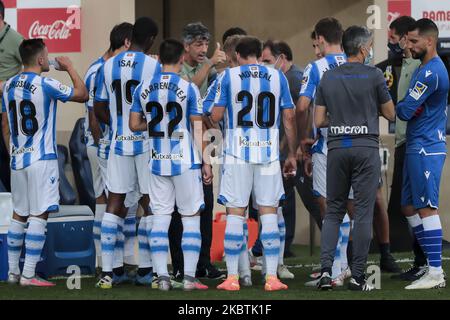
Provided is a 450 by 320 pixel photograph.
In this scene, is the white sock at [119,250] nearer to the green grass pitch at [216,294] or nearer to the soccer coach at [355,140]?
the green grass pitch at [216,294]

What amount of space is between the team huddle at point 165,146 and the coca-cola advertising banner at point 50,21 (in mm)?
2477

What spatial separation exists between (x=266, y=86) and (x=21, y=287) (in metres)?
2.40

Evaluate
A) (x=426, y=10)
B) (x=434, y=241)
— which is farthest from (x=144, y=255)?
(x=426, y=10)

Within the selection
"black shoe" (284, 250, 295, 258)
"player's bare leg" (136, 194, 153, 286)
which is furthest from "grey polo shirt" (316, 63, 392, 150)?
"black shoe" (284, 250, 295, 258)

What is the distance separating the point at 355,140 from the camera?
8.91m

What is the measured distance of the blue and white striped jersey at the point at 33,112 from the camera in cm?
970

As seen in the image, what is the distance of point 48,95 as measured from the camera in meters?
9.73

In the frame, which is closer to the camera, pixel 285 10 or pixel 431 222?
pixel 431 222

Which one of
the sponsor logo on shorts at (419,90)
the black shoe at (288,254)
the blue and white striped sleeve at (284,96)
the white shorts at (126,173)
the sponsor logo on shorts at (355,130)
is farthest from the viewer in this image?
the black shoe at (288,254)

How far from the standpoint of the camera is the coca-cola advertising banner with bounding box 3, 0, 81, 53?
40.8ft

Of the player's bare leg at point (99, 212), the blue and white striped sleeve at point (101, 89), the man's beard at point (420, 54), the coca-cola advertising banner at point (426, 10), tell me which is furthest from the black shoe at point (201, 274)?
the coca-cola advertising banner at point (426, 10)

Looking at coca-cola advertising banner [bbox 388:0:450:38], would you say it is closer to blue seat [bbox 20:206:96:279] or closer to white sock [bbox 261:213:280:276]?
blue seat [bbox 20:206:96:279]

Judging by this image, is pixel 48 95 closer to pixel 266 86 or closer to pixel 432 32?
pixel 266 86
